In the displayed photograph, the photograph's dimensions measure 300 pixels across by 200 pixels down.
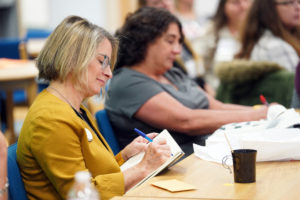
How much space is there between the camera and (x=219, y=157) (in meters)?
1.96

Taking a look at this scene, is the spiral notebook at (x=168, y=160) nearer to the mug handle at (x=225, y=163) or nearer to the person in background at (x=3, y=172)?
the mug handle at (x=225, y=163)

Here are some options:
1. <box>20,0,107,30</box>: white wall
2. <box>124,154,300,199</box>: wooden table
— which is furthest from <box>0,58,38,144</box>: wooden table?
<box>20,0,107,30</box>: white wall

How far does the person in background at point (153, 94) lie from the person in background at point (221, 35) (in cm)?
205

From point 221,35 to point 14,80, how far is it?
6.35 feet

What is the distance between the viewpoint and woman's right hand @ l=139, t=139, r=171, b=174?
1866mm

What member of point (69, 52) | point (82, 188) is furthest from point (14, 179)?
point (82, 188)

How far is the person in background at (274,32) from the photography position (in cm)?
369

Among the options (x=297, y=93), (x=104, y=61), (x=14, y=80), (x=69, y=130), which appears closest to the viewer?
(x=69, y=130)

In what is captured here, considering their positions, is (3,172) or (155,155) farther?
(155,155)

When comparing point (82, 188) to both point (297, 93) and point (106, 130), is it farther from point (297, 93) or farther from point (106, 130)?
point (297, 93)

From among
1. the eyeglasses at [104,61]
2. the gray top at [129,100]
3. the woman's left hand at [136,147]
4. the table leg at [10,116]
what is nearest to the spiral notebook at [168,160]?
the woman's left hand at [136,147]

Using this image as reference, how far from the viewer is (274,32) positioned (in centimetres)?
374

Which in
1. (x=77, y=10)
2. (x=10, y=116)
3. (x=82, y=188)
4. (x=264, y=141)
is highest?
(x=82, y=188)

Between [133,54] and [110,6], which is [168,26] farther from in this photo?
[110,6]
